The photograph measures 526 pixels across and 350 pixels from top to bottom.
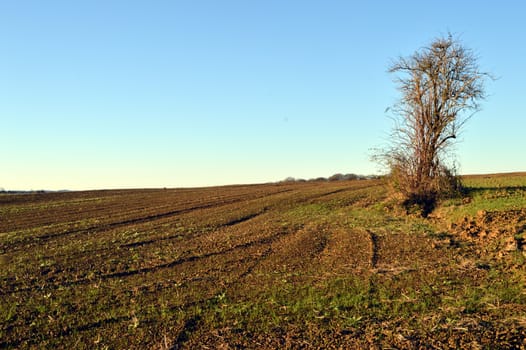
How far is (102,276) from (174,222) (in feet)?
38.4

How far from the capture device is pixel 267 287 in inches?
420

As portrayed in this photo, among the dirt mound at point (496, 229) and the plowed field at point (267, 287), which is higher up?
the dirt mound at point (496, 229)

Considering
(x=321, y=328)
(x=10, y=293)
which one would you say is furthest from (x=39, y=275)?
(x=321, y=328)

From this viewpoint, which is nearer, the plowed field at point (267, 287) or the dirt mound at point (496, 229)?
the plowed field at point (267, 287)

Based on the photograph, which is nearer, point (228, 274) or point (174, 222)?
point (228, 274)

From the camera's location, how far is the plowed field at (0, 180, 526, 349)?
7.66m

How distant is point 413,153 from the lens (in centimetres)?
2697

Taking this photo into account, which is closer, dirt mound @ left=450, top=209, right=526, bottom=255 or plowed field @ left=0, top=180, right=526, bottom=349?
plowed field @ left=0, top=180, right=526, bottom=349

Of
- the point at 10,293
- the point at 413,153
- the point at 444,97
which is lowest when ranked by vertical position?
the point at 10,293

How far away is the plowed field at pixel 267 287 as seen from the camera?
25.1ft

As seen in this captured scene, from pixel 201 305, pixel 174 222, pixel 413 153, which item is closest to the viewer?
pixel 201 305

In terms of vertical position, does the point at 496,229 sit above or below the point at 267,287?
above

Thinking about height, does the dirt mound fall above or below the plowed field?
above

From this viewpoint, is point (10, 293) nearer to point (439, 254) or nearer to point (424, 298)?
point (424, 298)
